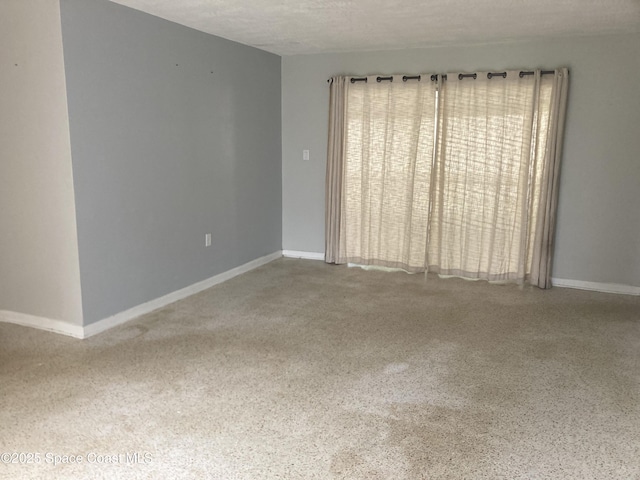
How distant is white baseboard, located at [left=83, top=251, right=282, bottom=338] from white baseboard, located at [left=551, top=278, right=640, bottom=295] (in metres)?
2.95

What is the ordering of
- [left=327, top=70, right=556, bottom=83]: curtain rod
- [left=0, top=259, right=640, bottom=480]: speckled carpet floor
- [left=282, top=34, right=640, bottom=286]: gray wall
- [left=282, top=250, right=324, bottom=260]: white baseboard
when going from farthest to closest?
[left=282, top=250, right=324, bottom=260]: white baseboard < [left=327, top=70, right=556, bottom=83]: curtain rod < [left=282, top=34, right=640, bottom=286]: gray wall < [left=0, top=259, right=640, bottom=480]: speckled carpet floor

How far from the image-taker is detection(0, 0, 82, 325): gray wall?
3.18 metres

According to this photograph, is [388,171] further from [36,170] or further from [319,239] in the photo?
[36,170]

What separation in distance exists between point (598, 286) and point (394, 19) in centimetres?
301

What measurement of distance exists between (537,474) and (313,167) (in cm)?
411

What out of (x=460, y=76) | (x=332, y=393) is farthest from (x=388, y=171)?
(x=332, y=393)

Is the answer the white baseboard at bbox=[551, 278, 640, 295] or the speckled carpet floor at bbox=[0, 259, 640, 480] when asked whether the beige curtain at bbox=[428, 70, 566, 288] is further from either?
the speckled carpet floor at bbox=[0, 259, 640, 480]

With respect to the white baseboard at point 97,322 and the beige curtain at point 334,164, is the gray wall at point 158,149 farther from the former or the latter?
the beige curtain at point 334,164

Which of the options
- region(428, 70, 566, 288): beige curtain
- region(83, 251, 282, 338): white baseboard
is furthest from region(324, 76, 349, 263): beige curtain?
region(428, 70, 566, 288): beige curtain

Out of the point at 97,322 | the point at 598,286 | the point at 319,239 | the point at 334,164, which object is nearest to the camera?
the point at 97,322

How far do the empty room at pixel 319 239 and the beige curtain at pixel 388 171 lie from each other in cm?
2

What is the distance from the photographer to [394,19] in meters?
3.82

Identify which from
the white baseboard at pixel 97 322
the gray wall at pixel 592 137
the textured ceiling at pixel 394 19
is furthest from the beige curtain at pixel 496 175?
the white baseboard at pixel 97 322

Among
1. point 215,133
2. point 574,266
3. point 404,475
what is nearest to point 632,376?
point 404,475
